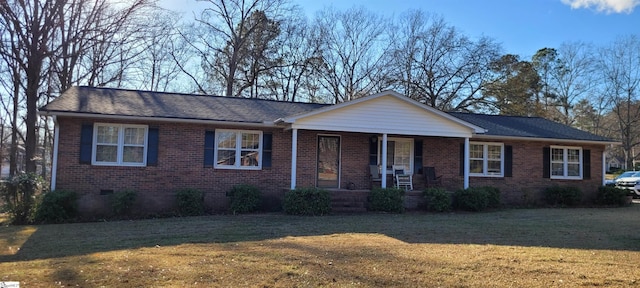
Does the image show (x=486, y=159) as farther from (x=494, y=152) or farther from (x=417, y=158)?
(x=417, y=158)

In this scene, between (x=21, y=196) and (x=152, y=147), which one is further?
(x=152, y=147)

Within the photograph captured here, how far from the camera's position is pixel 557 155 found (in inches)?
640

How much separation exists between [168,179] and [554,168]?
1337 cm

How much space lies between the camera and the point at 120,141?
41.2ft

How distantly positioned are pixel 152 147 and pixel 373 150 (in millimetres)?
6933

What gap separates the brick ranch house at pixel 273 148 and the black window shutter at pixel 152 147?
0.09 ft

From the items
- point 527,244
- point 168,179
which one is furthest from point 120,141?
point 527,244

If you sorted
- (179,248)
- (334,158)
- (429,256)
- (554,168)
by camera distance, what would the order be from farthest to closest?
1. (554,168)
2. (334,158)
3. (179,248)
4. (429,256)

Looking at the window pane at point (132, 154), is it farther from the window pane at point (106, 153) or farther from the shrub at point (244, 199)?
the shrub at point (244, 199)

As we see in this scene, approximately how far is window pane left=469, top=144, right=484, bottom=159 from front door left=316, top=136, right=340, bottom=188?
4.80m

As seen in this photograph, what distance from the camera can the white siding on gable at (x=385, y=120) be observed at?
1292cm

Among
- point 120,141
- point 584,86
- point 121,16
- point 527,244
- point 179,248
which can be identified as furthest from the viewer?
point 584,86

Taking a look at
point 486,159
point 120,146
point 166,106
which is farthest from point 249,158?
point 486,159

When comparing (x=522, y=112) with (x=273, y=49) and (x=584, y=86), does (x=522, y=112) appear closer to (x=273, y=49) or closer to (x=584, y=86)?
(x=584, y=86)
